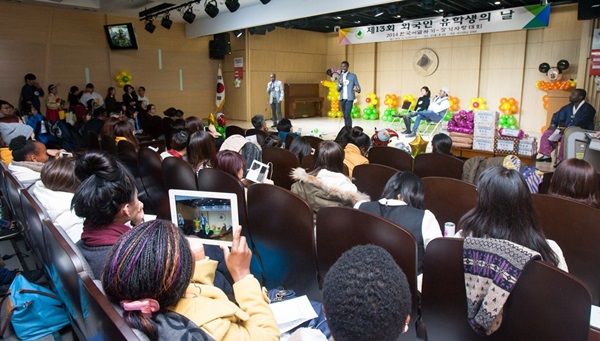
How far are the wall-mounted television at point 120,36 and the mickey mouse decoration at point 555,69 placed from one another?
417 inches

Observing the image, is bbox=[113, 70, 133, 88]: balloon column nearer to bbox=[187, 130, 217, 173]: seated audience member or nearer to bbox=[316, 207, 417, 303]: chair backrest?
bbox=[187, 130, 217, 173]: seated audience member

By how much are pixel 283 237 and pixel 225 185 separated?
659mm

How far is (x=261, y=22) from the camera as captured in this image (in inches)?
363

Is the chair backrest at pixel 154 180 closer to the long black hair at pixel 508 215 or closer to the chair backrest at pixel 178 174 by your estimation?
the chair backrest at pixel 178 174

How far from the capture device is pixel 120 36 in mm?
10656

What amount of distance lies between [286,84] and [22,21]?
7.46m

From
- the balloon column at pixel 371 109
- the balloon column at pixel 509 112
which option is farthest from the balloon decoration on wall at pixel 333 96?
the balloon column at pixel 509 112

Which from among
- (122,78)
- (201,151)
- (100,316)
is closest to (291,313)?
(100,316)

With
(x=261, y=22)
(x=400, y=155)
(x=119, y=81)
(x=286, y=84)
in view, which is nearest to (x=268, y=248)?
(x=400, y=155)

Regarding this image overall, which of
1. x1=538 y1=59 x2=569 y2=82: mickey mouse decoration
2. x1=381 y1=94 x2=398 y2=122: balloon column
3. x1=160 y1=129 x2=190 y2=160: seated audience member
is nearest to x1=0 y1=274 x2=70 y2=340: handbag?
x1=160 y1=129 x2=190 y2=160: seated audience member

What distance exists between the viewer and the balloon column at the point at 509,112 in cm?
1003

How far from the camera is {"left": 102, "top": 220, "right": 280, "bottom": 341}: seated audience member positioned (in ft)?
3.01

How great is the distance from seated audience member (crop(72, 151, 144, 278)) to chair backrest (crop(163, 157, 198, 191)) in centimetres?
128

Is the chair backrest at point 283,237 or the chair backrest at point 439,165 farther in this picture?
the chair backrest at point 439,165
